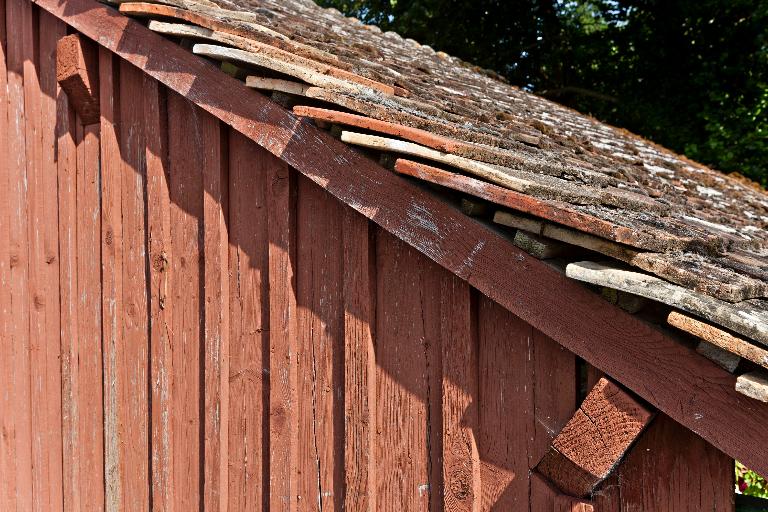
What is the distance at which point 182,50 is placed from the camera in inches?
108

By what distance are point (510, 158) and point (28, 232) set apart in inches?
103

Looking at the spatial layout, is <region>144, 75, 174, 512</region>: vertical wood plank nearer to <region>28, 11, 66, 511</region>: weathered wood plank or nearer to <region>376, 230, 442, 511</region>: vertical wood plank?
<region>28, 11, 66, 511</region>: weathered wood plank

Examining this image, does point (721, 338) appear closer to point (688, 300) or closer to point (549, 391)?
point (688, 300)

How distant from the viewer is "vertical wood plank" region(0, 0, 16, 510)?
145 inches

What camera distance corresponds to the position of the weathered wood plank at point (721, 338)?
143 cm

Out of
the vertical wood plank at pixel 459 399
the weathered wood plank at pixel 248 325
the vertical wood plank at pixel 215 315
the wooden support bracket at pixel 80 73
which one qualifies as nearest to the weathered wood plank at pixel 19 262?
the wooden support bracket at pixel 80 73

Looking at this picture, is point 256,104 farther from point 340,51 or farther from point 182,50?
point 340,51

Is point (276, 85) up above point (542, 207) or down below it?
above

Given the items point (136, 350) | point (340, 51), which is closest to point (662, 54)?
point (340, 51)

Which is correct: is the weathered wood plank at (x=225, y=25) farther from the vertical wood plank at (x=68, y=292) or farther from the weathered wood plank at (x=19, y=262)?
the weathered wood plank at (x=19, y=262)

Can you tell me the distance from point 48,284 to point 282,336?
1567 millimetres

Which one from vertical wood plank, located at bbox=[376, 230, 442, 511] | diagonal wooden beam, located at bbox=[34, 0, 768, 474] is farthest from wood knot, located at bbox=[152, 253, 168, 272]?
vertical wood plank, located at bbox=[376, 230, 442, 511]

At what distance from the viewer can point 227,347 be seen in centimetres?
281

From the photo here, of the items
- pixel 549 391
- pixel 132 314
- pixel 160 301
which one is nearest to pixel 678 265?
pixel 549 391
